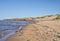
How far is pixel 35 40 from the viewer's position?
1420 cm

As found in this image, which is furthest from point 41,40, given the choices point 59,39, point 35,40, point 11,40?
point 11,40

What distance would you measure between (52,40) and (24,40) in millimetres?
2869

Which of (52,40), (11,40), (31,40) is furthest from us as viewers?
(11,40)

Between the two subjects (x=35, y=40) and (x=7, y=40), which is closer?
(x=35, y=40)

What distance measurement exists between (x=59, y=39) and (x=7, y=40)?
5.56 meters

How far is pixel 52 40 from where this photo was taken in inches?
528

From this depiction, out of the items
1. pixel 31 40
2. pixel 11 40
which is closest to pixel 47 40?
pixel 31 40

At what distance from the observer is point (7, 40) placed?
16.1m

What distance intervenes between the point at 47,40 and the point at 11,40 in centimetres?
424

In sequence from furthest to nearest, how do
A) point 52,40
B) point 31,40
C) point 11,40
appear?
point 11,40
point 31,40
point 52,40

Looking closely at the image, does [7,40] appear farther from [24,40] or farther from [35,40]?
[35,40]

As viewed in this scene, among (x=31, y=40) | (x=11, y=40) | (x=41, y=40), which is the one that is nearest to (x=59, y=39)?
(x=41, y=40)

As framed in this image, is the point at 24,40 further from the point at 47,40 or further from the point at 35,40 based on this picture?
the point at 47,40

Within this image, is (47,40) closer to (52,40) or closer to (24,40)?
(52,40)
